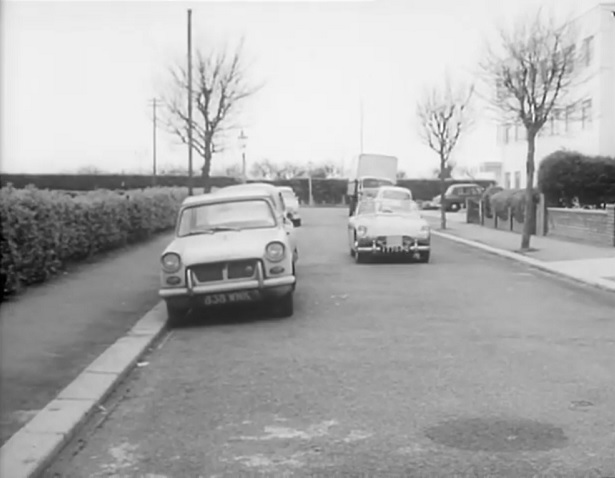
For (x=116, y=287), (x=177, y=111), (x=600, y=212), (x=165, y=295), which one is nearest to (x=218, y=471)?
(x=165, y=295)

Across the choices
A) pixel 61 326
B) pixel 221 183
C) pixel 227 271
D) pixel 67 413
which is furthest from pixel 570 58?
pixel 221 183

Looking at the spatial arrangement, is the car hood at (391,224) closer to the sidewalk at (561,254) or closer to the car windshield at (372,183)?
the sidewalk at (561,254)

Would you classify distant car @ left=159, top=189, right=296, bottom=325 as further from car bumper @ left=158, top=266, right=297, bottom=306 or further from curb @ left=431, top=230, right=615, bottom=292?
curb @ left=431, top=230, right=615, bottom=292

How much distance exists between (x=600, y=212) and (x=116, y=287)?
46.3ft

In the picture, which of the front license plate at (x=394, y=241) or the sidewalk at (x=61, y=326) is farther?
the front license plate at (x=394, y=241)

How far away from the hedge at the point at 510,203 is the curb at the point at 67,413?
2133 cm

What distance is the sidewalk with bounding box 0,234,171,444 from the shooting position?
6.84 meters

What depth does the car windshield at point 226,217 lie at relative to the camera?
11.6 meters

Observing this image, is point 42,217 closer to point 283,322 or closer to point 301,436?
point 283,322

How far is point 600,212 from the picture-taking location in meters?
22.8

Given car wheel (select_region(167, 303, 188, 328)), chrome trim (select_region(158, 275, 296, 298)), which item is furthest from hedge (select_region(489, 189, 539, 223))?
car wheel (select_region(167, 303, 188, 328))

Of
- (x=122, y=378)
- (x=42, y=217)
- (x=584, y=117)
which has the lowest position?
(x=122, y=378)

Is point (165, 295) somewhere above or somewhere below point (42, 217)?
below

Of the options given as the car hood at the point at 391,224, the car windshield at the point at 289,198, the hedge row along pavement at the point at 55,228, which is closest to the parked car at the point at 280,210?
the car hood at the point at 391,224
